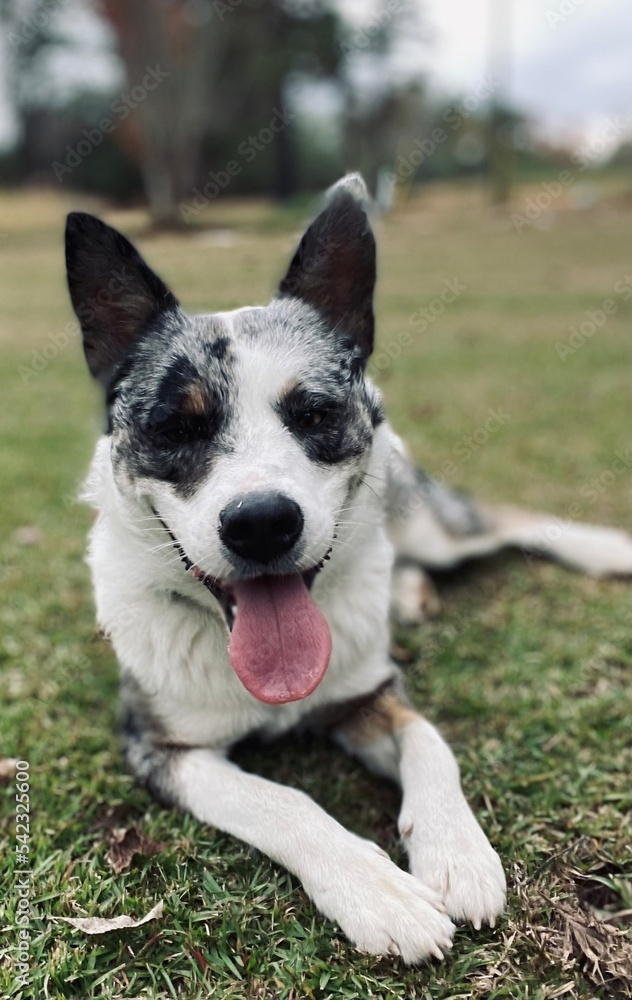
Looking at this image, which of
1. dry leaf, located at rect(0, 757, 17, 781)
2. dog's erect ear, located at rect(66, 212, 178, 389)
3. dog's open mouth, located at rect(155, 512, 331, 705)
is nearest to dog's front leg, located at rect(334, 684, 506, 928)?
dog's open mouth, located at rect(155, 512, 331, 705)

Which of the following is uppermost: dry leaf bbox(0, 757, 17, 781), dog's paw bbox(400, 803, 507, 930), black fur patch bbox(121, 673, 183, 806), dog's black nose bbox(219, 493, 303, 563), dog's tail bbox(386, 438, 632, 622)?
dog's black nose bbox(219, 493, 303, 563)

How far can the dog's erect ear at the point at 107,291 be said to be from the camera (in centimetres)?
262

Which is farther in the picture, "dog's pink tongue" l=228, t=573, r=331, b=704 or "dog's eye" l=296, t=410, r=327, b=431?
"dog's eye" l=296, t=410, r=327, b=431

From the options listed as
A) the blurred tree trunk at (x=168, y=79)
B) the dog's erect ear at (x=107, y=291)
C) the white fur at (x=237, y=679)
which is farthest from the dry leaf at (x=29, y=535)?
Answer: the blurred tree trunk at (x=168, y=79)

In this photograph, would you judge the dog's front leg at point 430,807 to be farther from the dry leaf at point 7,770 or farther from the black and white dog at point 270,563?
the dry leaf at point 7,770

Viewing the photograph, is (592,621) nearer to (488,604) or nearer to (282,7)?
(488,604)

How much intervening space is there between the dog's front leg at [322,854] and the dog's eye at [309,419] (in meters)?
1.16

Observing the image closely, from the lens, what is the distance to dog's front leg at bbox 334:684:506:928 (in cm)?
213

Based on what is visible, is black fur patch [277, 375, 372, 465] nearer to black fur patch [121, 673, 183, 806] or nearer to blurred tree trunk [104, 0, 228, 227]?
black fur patch [121, 673, 183, 806]

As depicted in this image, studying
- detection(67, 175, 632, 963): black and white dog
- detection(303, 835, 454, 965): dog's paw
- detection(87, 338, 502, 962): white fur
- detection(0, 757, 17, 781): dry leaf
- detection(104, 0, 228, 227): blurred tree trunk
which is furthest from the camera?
detection(104, 0, 228, 227): blurred tree trunk

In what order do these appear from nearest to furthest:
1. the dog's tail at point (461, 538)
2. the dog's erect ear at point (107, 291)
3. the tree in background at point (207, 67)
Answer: the dog's erect ear at point (107, 291), the dog's tail at point (461, 538), the tree in background at point (207, 67)

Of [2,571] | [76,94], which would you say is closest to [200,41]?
[76,94]

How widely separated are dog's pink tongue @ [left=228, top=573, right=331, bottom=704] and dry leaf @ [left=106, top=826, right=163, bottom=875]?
624 millimetres

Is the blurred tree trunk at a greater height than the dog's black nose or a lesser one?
lesser
